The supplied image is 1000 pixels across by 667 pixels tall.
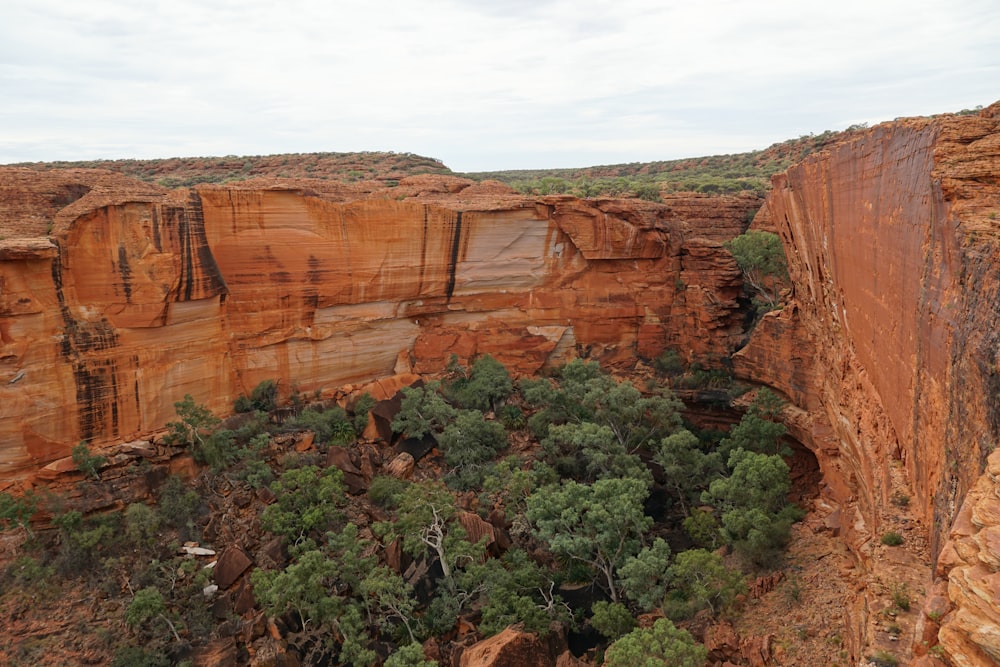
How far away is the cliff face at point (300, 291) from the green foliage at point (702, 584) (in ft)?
41.9

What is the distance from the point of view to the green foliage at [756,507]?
15555 millimetres

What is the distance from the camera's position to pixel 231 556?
16219 millimetres

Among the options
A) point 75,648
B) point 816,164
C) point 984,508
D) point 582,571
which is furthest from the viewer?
point 582,571

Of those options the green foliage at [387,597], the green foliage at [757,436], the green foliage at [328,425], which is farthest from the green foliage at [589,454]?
the green foliage at [387,597]

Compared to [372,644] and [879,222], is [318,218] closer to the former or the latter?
[372,644]

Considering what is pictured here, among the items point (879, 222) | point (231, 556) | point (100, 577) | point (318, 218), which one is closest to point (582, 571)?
point (231, 556)

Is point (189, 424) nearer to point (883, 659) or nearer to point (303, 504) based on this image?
point (303, 504)

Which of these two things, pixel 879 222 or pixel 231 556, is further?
pixel 231 556

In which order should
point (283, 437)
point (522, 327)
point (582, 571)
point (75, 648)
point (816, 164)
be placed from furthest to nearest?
1. point (522, 327)
2. point (283, 437)
3. point (582, 571)
4. point (816, 164)
5. point (75, 648)

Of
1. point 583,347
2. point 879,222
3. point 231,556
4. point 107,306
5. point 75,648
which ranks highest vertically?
point 879,222

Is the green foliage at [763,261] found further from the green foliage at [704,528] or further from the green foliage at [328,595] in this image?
the green foliage at [328,595]

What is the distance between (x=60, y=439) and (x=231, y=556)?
239 inches

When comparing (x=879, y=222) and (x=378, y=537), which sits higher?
(x=879, y=222)

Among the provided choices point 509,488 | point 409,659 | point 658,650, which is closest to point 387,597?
point 409,659
